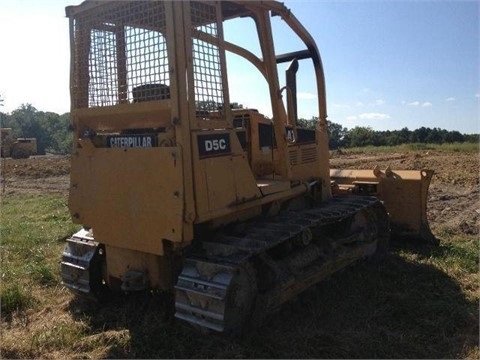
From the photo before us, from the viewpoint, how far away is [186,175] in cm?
386

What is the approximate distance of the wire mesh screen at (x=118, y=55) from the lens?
4074 mm

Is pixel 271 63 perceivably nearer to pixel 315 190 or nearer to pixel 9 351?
pixel 315 190

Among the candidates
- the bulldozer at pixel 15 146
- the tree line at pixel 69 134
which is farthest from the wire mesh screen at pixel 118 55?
the tree line at pixel 69 134

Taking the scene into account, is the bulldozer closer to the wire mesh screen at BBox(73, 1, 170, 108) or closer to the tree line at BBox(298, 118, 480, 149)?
the tree line at BBox(298, 118, 480, 149)

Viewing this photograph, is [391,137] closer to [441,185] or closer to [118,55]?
[441,185]

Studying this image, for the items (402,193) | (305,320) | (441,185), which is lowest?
(305,320)

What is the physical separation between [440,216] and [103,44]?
6.93 metres

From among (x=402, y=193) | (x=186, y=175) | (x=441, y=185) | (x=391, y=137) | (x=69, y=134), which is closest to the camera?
(x=186, y=175)

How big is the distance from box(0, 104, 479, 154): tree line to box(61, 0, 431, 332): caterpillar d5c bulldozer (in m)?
34.1

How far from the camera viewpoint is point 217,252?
4.04 meters

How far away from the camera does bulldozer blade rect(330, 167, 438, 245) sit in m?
6.93

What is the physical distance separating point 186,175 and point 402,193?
168 inches

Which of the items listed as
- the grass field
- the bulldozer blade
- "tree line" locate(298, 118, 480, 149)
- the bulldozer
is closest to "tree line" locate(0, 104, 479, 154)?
"tree line" locate(298, 118, 480, 149)

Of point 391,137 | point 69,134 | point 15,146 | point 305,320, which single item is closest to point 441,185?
point 305,320
